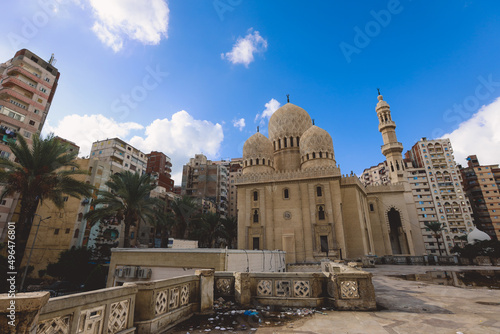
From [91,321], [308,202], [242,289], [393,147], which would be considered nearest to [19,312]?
Result: [91,321]

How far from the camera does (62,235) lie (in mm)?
30156

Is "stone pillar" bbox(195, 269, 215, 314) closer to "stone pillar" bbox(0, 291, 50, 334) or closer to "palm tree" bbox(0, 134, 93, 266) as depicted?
"stone pillar" bbox(0, 291, 50, 334)

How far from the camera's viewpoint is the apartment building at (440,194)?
58.2 m

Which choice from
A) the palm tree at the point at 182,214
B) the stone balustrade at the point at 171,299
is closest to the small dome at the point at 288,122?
the palm tree at the point at 182,214

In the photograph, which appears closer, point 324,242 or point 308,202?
point 324,242

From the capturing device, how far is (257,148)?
32.1 metres

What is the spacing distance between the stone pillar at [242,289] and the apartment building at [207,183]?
52876 millimetres

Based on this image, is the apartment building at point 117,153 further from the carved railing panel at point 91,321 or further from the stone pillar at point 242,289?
the carved railing panel at point 91,321

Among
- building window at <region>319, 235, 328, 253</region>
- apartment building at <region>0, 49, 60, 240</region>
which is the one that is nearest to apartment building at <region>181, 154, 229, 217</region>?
apartment building at <region>0, 49, 60, 240</region>

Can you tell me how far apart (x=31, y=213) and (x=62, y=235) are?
1995cm

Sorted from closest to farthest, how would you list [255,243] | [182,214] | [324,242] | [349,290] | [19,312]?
[19,312] < [349,290] < [324,242] < [255,243] < [182,214]

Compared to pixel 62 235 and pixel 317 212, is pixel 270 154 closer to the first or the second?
pixel 317 212

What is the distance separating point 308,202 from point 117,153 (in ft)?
114

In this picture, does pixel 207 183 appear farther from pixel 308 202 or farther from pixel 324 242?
pixel 324 242
